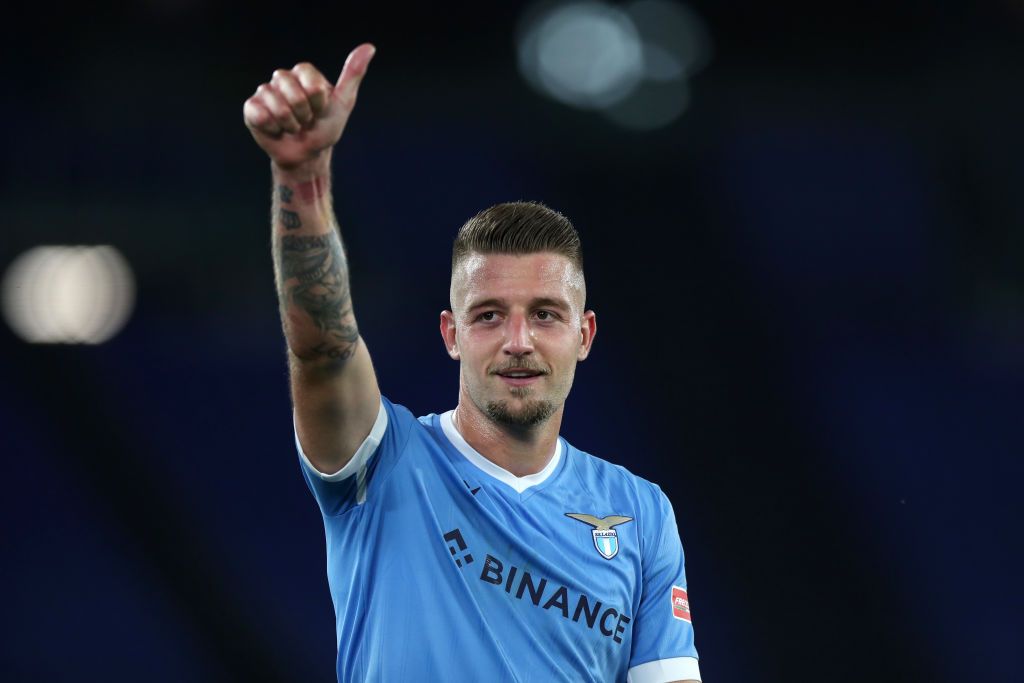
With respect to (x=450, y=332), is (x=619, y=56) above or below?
above

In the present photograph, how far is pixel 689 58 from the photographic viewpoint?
5.11m

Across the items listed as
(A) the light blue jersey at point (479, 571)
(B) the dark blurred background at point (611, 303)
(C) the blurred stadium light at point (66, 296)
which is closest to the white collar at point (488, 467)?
(A) the light blue jersey at point (479, 571)

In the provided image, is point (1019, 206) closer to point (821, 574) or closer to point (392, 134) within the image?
point (821, 574)

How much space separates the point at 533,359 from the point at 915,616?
10.1 feet

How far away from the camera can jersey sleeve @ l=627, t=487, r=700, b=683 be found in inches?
93.1

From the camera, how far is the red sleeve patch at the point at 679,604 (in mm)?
2424

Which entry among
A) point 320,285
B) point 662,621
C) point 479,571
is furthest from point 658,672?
point 320,285

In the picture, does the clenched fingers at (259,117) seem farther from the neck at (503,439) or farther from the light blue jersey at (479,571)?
the neck at (503,439)

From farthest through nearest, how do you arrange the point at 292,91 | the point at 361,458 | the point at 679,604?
the point at 679,604
the point at 361,458
the point at 292,91

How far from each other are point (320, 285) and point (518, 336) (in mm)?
508

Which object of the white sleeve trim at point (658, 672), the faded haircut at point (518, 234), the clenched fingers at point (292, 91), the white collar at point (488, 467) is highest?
the clenched fingers at point (292, 91)

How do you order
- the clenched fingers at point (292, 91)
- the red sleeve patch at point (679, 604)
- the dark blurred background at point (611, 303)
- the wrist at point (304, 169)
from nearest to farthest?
1. the clenched fingers at point (292, 91)
2. the wrist at point (304, 169)
3. the red sleeve patch at point (679, 604)
4. the dark blurred background at point (611, 303)

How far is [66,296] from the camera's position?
475 centimetres

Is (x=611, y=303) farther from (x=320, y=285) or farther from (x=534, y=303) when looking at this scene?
(x=320, y=285)
